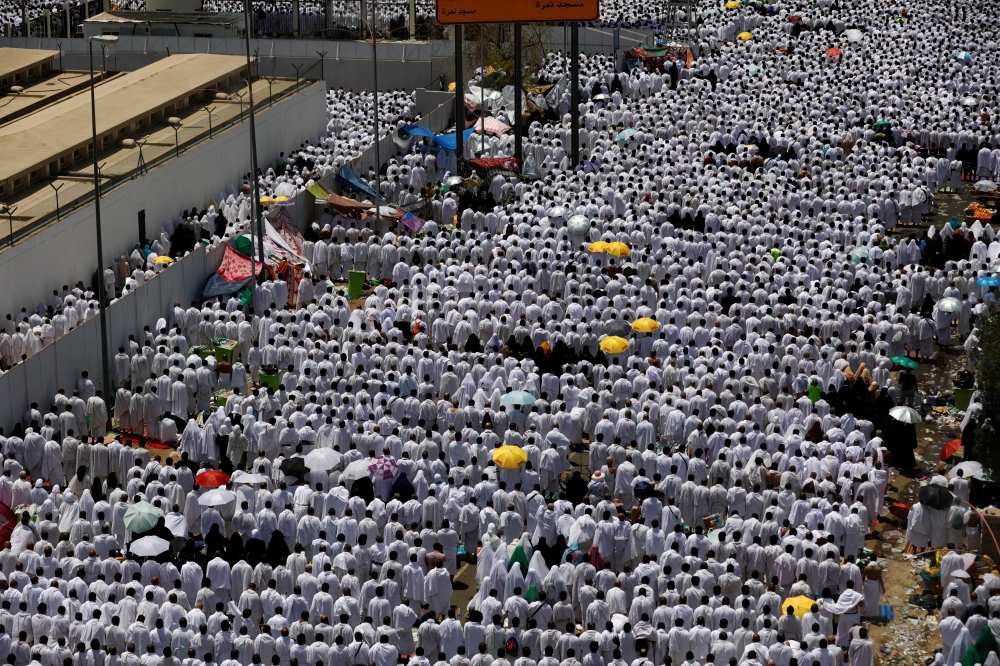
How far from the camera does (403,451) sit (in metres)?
21.6

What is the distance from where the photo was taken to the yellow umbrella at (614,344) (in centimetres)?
2442

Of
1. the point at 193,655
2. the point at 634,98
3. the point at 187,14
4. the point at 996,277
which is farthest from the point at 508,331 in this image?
the point at 187,14

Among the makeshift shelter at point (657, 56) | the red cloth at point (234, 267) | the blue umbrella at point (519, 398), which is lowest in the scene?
the blue umbrella at point (519, 398)

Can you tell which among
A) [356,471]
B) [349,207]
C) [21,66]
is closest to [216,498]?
[356,471]

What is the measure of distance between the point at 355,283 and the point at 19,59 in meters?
14.3

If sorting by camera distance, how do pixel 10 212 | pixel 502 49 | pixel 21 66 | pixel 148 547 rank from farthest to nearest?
pixel 502 49, pixel 21 66, pixel 10 212, pixel 148 547

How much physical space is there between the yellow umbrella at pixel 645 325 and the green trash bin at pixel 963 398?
4.80m

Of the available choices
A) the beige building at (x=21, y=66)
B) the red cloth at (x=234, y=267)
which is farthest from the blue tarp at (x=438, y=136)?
the beige building at (x=21, y=66)

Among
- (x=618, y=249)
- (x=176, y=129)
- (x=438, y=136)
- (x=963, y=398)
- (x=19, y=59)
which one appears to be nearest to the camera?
Answer: (x=963, y=398)

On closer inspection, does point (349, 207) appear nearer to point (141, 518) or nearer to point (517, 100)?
point (517, 100)

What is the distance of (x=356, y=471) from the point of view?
67.1ft

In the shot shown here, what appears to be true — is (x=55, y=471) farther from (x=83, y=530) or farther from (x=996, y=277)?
(x=996, y=277)

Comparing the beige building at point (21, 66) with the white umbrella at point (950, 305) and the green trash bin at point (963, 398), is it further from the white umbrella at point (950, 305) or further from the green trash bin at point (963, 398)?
the green trash bin at point (963, 398)

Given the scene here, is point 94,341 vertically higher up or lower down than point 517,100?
lower down
